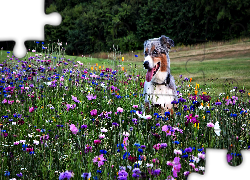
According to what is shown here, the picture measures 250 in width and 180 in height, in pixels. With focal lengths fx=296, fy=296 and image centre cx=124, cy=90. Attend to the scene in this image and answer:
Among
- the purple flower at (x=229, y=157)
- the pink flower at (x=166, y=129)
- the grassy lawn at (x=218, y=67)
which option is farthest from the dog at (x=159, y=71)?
the purple flower at (x=229, y=157)

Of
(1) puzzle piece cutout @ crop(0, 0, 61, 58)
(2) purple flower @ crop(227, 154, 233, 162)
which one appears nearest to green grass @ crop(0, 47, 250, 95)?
(2) purple flower @ crop(227, 154, 233, 162)

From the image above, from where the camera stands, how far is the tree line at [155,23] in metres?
3.69

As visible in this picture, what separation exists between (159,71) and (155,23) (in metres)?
1.00

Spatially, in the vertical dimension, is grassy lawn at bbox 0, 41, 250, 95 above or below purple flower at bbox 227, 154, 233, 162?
above

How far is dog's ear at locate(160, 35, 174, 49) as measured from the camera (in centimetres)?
428

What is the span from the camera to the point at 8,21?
421 cm

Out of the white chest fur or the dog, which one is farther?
the white chest fur

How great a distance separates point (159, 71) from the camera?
14.5 feet

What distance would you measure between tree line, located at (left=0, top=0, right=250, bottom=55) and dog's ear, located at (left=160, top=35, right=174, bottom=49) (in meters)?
0.06

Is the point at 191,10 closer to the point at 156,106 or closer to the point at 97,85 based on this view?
the point at 156,106

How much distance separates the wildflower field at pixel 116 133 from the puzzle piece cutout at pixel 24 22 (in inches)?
42.8

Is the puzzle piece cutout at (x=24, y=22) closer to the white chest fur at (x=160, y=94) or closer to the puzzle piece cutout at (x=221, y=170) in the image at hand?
the white chest fur at (x=160, y=94)

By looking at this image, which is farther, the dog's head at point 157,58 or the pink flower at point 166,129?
the dog's head at point 157,58

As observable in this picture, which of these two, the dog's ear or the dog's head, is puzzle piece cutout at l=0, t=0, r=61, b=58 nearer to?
the dog's head
